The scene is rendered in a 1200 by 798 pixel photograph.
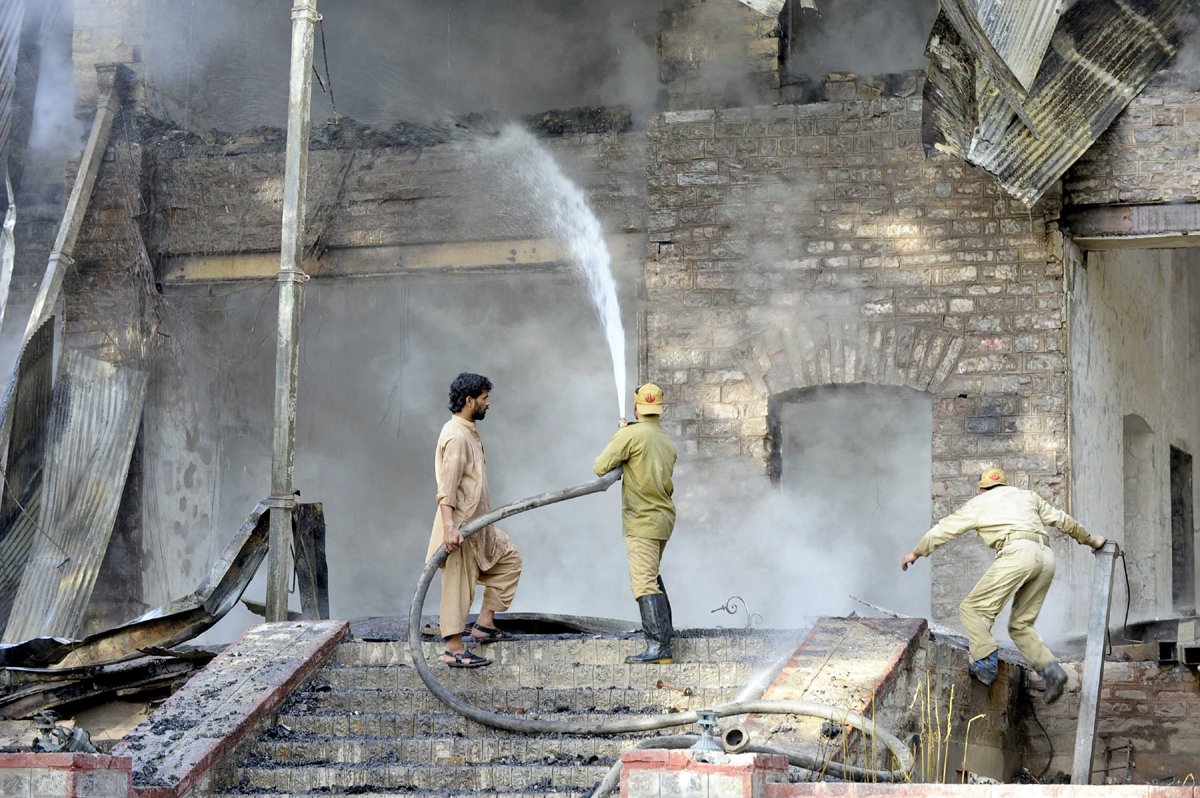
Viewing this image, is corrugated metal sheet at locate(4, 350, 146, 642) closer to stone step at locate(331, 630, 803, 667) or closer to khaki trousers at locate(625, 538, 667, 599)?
stone step at locate(331, 630, 803, 667)

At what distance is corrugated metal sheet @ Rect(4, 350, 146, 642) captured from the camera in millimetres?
12898

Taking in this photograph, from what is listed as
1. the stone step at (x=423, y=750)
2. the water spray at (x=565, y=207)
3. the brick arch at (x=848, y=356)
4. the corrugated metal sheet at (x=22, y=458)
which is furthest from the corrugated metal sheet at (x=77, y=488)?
the stone step at (x=423, y=750)

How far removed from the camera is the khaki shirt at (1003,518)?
31.4 feet

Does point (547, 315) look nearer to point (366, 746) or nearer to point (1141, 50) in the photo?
point (1141, 50)

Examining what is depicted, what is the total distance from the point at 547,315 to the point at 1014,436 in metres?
5.55

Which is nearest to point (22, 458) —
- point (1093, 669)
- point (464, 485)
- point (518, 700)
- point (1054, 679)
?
point (464, 485)

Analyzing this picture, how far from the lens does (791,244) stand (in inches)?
494

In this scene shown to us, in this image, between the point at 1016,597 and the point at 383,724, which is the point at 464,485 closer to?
the point at 383,724

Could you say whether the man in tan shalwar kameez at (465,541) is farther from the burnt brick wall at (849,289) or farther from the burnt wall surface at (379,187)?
the burnt wall surface at (379,187)

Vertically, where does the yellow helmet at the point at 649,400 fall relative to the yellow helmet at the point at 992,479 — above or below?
above

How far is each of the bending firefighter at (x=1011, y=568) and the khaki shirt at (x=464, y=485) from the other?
2437mm

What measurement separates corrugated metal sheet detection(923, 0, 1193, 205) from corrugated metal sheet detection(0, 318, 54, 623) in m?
6.99

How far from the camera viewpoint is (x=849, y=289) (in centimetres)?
1239

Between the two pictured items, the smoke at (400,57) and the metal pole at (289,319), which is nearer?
the metal pole at (289,319)
